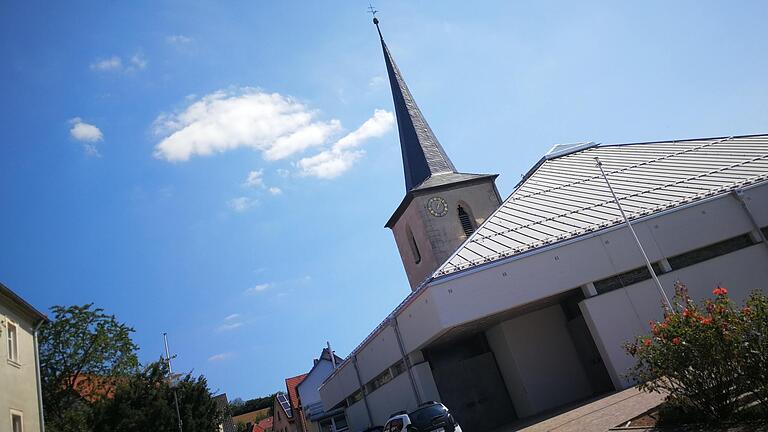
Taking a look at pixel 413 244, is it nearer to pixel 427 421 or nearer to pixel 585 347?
pixel 585 347

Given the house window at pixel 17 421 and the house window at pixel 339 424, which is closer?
the house window at pixel 17 421

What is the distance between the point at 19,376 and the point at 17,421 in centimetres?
167

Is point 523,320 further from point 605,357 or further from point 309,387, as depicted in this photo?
point 309,387

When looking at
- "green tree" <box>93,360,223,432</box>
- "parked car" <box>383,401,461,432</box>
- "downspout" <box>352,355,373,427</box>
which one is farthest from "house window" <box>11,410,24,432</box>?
"downspout" <box>352,355,373,427</box>

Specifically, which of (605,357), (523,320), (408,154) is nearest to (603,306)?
(605,357)

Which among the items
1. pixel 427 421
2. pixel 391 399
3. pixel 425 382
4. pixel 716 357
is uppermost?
pixel 425 382

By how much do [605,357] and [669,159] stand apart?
1191 centimetres

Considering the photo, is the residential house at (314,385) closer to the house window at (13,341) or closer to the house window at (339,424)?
the house window at (339,424)

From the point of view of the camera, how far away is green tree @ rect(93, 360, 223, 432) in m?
27.1

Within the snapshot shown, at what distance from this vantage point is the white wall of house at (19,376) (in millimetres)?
16781

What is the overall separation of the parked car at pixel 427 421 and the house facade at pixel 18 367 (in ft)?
41.3

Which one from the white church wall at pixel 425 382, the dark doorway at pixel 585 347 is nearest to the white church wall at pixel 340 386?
the white church wall at pixel 425 382

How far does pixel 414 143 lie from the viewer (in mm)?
37062

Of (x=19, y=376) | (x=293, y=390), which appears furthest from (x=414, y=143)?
(x=293, y=390)
